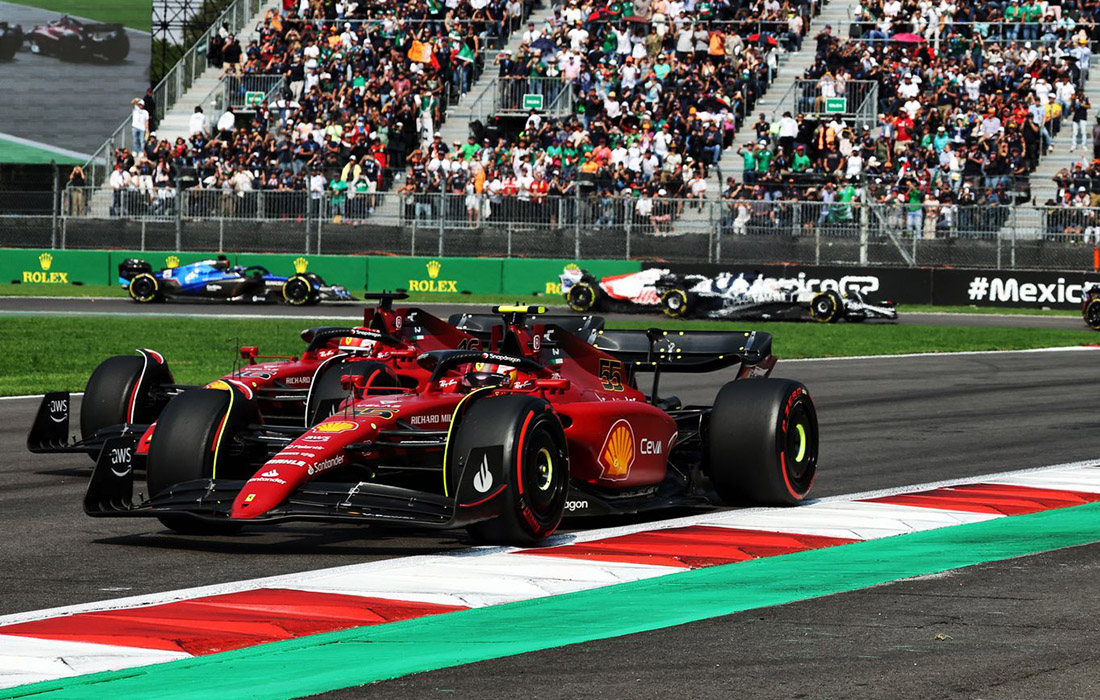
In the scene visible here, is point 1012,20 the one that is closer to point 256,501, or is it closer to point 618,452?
point 618,452

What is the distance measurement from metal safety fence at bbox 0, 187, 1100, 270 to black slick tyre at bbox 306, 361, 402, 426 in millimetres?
24241

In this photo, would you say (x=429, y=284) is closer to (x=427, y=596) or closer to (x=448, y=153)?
(x=448, y=153)

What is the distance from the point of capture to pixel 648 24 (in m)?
41.5

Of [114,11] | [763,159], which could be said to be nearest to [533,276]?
[763,159]

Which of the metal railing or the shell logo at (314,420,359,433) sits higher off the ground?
the metal railing

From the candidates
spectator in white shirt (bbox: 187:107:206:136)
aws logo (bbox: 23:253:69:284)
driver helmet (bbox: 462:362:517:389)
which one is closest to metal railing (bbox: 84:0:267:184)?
spectator in white shirt (bbox: 187:107:206:136)

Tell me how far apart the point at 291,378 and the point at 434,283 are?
84.0 feet

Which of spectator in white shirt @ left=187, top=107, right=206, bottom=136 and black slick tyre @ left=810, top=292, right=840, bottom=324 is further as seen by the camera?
spectator in white shirt @ left=187, top=107, right=206, bottom=136

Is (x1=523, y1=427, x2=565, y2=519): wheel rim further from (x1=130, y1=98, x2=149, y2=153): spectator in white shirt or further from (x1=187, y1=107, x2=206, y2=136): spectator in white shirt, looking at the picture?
(x1=130, y1=98, x2=149, y2=153): spectator in white shirt

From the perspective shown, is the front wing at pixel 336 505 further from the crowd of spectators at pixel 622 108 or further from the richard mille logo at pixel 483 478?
the crowd of spectators at pixel 622 108

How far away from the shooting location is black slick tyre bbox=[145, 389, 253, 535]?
28.5 ft

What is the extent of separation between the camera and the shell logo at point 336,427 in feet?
27.2

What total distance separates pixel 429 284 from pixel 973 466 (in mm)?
25056

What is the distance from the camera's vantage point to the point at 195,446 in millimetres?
8680
